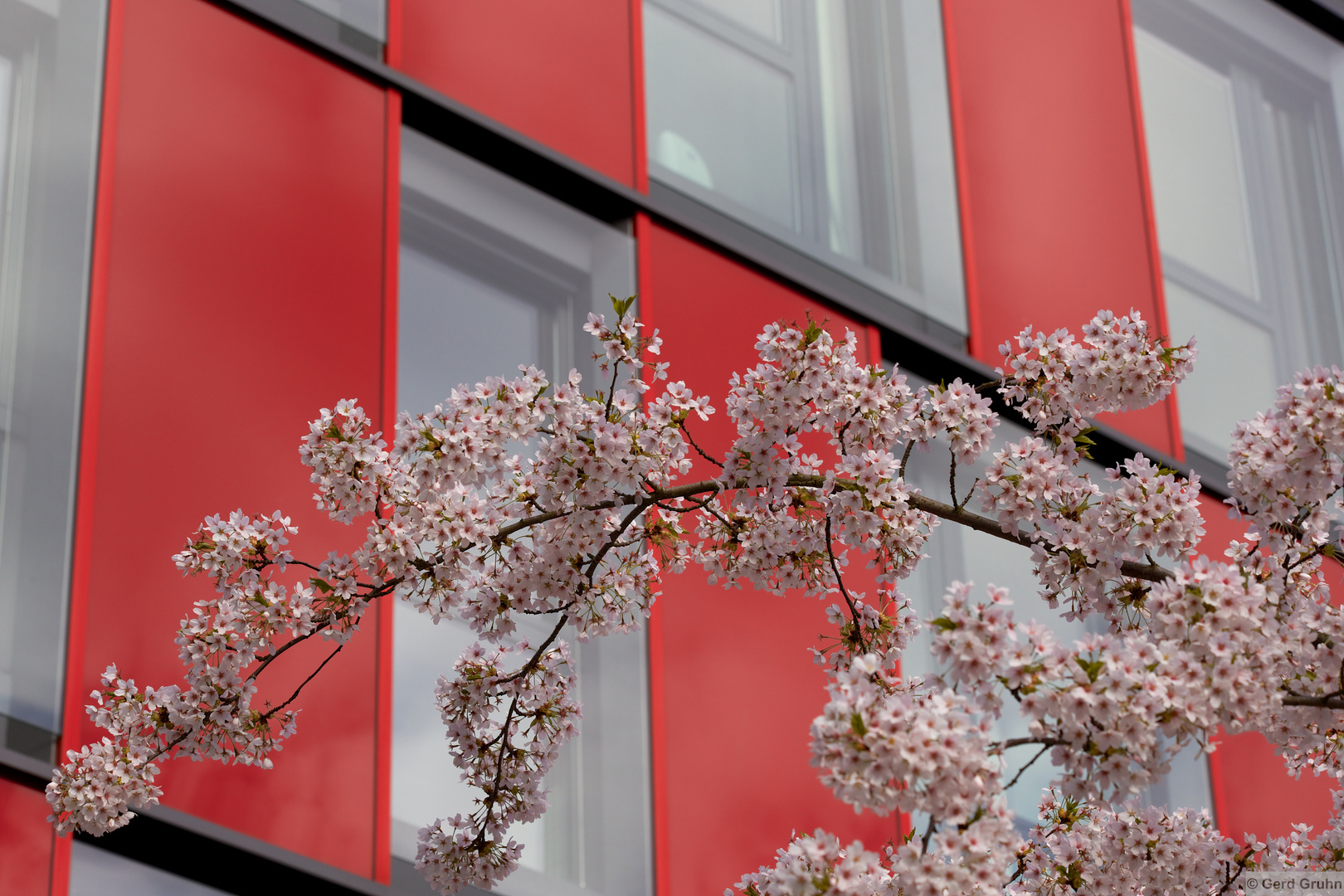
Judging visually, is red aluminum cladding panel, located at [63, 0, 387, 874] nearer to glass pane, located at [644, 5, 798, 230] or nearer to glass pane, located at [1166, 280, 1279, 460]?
glass pane, located at [644, 5, 798, 230]

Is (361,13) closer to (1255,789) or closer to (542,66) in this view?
(542,66)

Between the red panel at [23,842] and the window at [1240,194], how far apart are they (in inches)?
245

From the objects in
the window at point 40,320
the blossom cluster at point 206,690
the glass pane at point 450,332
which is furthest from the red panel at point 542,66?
the blossom cluster at point 206,690

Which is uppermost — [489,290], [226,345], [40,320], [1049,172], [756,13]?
[756,13]

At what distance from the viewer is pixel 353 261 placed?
17.9 feet

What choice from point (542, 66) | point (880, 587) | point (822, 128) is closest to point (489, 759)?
point (880, 587)

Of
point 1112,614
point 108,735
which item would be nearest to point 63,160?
point 108,735

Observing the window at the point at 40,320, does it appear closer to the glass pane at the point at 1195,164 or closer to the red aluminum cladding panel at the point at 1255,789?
the red aluminum cladding panel at the point at 1255,789

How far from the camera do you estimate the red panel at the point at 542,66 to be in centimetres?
601

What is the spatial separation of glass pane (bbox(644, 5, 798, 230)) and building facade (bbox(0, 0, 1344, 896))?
0.02m

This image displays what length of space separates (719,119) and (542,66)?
3.00ft

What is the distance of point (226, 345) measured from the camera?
16.7ft

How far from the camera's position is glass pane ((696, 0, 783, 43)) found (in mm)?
6925
